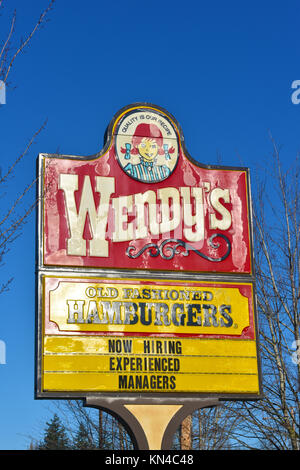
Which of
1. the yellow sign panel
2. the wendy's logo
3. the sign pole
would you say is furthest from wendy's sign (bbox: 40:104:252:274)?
the sign pole

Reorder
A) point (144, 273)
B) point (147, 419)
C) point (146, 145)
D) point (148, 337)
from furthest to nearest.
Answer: point (146, 145), point (144, 273), point (148, 337), point (147, 419)

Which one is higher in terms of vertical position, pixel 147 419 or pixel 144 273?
pixel 144 273

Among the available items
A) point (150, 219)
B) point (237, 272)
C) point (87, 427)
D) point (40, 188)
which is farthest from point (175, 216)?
point (87, 427)

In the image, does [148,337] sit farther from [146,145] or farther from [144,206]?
[146,145]

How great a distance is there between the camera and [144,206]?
1296 centimetres

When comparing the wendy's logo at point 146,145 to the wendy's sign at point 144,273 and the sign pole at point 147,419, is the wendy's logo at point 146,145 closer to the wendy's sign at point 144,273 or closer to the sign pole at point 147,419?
the wendy's sign at point 144,273

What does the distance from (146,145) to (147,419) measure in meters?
4.33

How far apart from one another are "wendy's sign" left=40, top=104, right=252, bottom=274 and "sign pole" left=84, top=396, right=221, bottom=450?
208cm

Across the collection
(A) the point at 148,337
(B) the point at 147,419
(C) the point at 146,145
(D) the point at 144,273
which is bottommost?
(B) the point at 147,419

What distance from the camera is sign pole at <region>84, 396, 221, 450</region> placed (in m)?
11.9

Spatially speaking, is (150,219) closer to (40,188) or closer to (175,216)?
(175,216)

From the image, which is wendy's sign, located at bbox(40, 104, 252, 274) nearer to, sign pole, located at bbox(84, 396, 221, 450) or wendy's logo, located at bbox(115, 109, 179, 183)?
wendy's logo, located at bbox(115, 109, 179, 183)

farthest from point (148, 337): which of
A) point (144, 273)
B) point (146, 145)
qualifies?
point (146, 145)

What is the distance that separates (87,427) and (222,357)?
1401 cm
